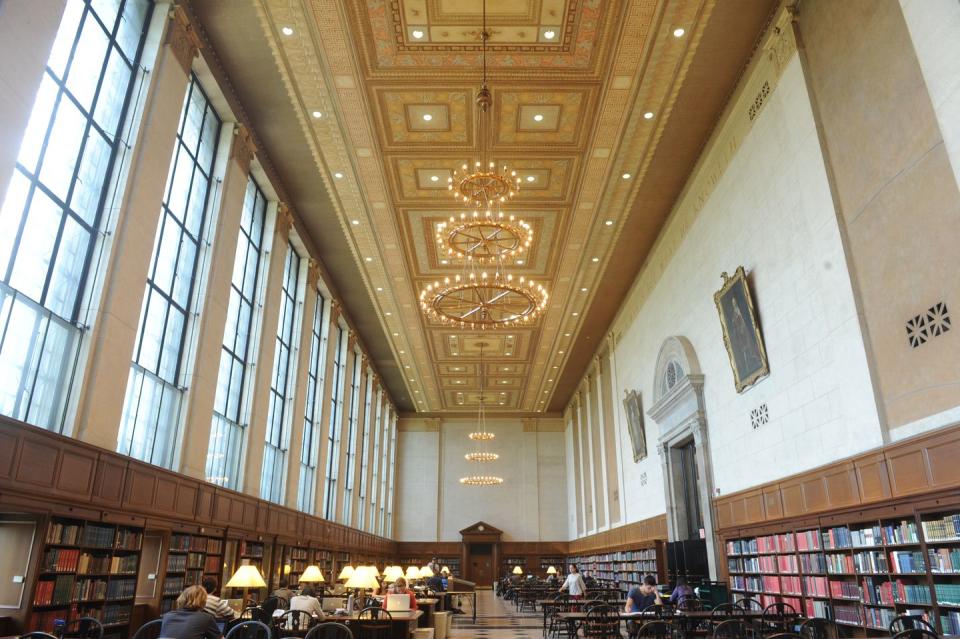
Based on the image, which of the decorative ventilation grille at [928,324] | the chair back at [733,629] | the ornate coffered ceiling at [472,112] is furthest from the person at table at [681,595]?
the ornate coffered ceiling at [472,112]

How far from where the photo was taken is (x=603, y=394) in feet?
72.2

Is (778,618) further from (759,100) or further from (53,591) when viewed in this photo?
(53,591)

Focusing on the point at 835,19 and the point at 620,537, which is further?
the point at 620,537

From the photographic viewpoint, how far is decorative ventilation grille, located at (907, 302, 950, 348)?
5812 millimetres

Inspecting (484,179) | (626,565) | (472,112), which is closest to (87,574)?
(484,179)

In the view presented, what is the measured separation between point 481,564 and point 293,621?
23.6 m

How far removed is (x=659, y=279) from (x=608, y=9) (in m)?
7.56

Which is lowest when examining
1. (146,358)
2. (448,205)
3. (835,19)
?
(146,358)

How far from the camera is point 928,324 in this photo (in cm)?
605

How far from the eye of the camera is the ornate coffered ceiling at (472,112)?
9.39 meters

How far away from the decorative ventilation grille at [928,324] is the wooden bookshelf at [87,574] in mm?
8540

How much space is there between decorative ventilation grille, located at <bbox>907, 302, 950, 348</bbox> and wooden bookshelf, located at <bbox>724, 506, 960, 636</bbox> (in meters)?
1.58

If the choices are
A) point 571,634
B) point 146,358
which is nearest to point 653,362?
point 571,634

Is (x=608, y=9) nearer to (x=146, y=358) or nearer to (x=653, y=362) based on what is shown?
(x=146, y=358)
